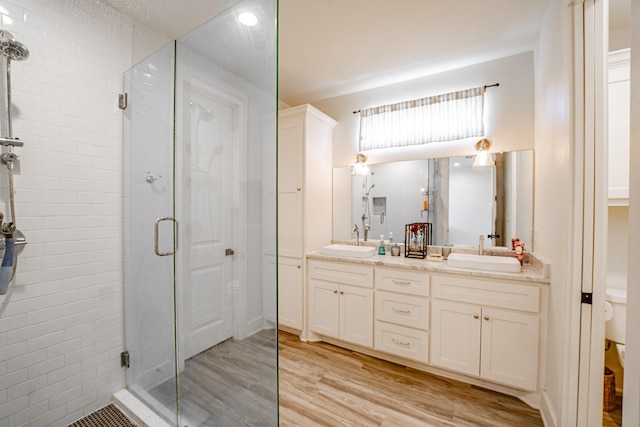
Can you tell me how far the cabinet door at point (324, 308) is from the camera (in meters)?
2.58

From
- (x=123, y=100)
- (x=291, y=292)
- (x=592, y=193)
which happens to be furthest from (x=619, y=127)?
(x=123, y=100)

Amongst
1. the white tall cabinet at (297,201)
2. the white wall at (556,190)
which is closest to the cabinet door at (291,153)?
the white tall cabinet at (297,201)

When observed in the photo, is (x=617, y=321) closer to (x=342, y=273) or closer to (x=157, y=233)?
(x=342, y=273)

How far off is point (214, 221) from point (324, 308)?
165 cm

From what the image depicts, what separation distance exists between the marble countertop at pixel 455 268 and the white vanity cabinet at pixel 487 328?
48mm

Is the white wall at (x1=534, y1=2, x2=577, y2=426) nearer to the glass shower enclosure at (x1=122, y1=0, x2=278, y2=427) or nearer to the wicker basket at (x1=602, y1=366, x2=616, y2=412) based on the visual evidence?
the wicker basket at (x1=602, y1=366, x2=616, y2=412)

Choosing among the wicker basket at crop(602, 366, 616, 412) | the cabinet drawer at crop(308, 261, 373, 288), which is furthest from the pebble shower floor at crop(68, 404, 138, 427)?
the wicker basket at crop(602, 366, 616, 412)

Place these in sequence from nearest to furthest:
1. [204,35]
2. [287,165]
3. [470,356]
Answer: [204,35] < [470,356] < [287,165]

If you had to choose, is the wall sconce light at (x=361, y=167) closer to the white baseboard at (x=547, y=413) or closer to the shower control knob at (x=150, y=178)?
the shower control knob at (x=150, y=178)

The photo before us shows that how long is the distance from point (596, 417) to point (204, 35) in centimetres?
269

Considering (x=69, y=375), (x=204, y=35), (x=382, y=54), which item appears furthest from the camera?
(x=382, y=54)

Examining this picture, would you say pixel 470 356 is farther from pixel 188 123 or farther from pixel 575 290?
pixel 188 123

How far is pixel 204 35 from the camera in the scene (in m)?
1.34

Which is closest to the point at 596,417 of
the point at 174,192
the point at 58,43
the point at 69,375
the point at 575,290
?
the point at 575,290
